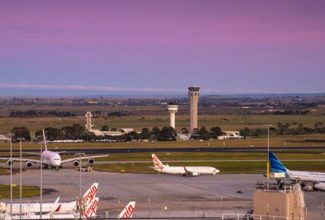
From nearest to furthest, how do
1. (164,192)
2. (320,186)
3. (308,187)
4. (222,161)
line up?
(164,192) < (320,186) < (308,187) < (222,161)

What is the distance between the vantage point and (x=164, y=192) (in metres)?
93.3

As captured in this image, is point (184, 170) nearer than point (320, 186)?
No

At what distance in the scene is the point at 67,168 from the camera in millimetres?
125375

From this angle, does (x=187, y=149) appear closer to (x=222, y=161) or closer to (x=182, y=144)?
(x=182, y=144)

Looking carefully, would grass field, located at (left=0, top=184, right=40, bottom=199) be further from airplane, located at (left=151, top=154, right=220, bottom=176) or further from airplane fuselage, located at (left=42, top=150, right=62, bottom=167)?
airplane fuselage, located at (left=42, top=150, right=62, bottom=167)

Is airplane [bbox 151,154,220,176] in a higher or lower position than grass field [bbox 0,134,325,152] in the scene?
higher

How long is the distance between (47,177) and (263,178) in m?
27.8

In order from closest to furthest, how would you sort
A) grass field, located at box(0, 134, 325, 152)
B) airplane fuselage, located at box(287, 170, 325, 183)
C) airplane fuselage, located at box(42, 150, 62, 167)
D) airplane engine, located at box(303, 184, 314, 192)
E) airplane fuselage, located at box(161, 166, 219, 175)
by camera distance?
airplane fuselage, located at box(287, 170, 325, 183) < airplane engine, located at box(303, 184, 314, 192) < airplane fuselage, located at box(161, 166, 219, 175) < airplane fuselage, located at box(42, 150, 62, 167) < grass field, located at box(0, 134, 325, 152)

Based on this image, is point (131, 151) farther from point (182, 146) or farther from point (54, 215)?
point (54, 215)

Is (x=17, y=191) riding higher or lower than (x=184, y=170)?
lower

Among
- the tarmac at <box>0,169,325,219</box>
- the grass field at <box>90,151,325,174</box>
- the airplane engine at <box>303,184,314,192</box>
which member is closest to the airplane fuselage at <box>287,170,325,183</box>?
the airplane engine at <box>303,184,314,192</box>

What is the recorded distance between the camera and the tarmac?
251 feet

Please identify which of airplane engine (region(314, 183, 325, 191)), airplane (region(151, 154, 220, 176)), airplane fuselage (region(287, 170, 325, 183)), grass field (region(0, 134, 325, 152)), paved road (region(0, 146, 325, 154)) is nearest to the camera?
airplane engine (region(314, 183, 325, 191))

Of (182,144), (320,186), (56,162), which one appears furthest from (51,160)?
(182,144)
